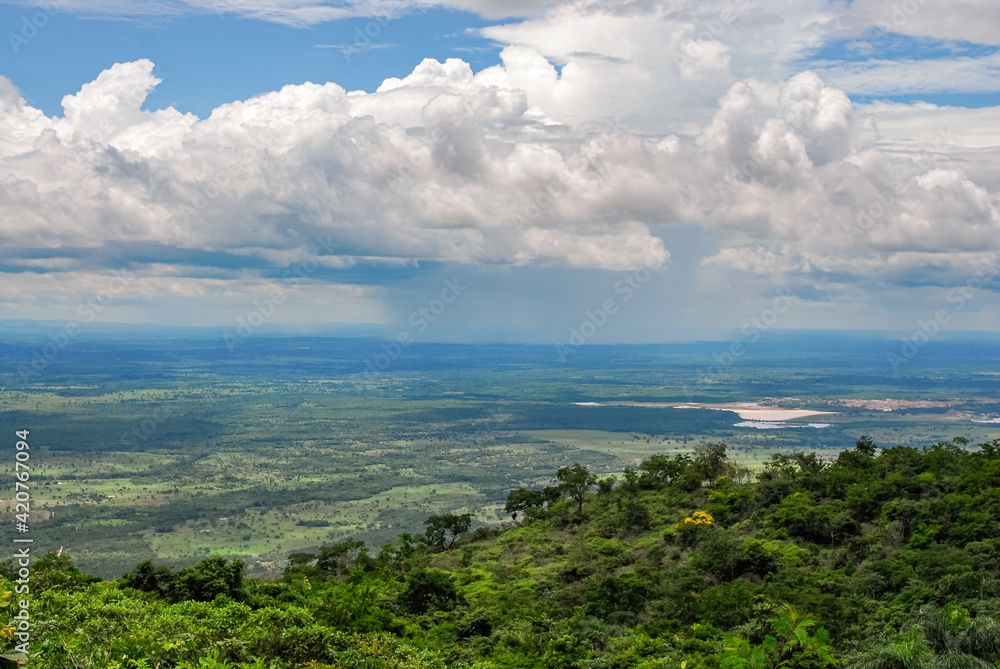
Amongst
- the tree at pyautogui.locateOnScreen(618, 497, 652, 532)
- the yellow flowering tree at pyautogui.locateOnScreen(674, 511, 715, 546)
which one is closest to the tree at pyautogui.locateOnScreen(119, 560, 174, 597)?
the yellow flowering tree at pyautogui.locateOnScreen(674, 511, 715, 546)

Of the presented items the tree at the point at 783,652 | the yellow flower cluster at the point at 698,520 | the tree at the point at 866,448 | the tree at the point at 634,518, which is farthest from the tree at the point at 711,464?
the tree at the point at 783,652

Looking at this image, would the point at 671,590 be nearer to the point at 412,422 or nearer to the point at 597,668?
the point at 597,668

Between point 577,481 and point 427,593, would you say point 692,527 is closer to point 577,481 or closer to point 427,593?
point 577,481

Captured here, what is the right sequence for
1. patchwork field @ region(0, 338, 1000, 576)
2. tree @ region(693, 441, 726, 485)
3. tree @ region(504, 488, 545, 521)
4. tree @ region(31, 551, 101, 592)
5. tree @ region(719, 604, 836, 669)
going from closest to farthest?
1. tree @ region(719, 604, 836, 669)
2. tree @ region(31, 551, 101, 592)
3. tree @ region(693, 441, 726, 485)
4. tree @ region(504, 488, 545, 521)
5. patchwork field @ region(0, 338, 1000, 576)

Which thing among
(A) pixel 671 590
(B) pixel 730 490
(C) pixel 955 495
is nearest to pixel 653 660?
(A) pixel 671 590

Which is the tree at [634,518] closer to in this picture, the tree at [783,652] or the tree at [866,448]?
the tree at [866,448]

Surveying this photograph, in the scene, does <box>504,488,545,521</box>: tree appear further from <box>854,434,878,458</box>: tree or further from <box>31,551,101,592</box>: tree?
<box>31,551,101,592</box>: tree

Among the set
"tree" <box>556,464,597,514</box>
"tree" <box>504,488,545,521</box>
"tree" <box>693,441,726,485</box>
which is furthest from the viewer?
"tree" <box>504,488,545,521</box>

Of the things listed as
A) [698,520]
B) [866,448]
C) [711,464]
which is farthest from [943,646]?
[711,464]
